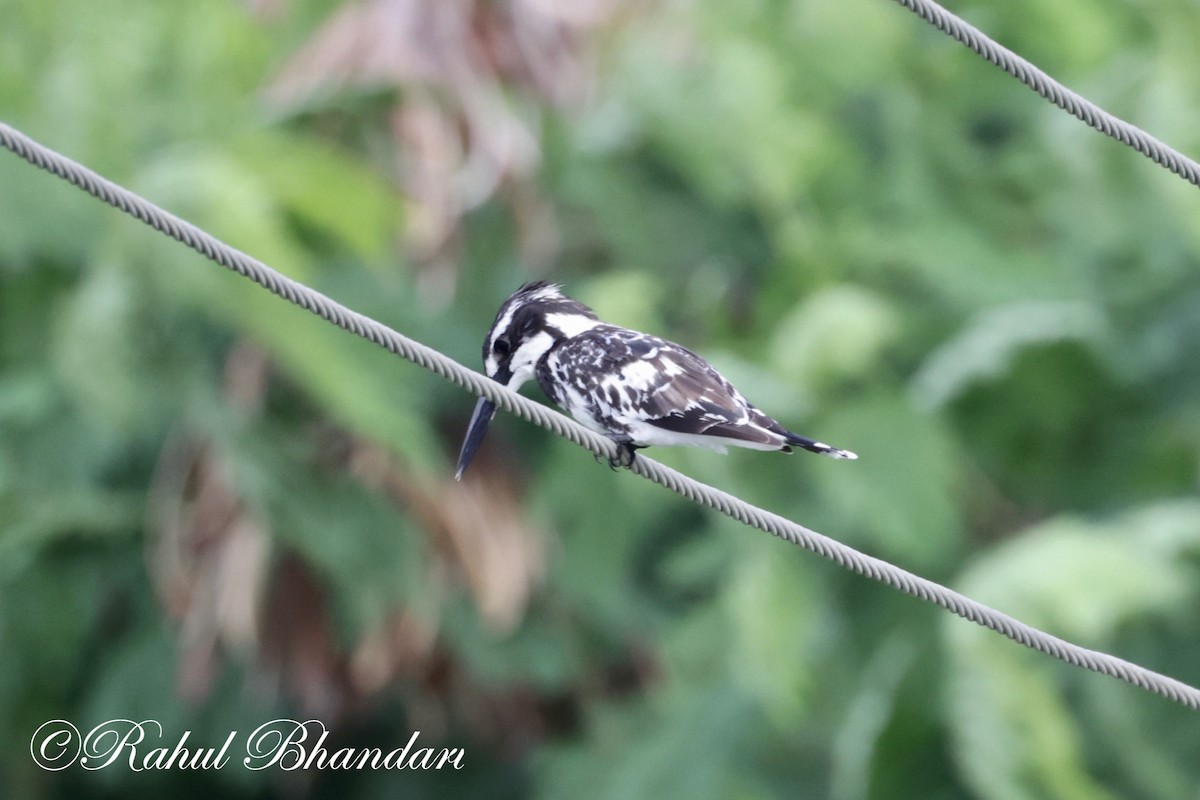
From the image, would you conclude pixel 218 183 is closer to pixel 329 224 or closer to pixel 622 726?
pixel 329 224

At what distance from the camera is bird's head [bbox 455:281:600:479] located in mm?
4324

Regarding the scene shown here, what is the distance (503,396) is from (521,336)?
3.14ft

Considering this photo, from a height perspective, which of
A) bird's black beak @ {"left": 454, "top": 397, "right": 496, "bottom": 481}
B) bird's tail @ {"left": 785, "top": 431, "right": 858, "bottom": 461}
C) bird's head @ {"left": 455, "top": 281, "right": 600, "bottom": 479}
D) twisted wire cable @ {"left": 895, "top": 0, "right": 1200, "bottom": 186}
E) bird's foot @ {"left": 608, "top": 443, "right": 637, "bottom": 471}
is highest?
twisted wire cable @ {"left": 895, "top": 0, "right": 1200, "bottom": 186}

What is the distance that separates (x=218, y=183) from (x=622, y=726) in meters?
3.99

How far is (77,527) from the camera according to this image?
7785 mm

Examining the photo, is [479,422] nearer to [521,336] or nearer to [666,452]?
[521,336]

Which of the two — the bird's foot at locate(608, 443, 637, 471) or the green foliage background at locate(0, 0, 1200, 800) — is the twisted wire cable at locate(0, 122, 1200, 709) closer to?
the bird's foot at locate(608, 443, 637, 471)

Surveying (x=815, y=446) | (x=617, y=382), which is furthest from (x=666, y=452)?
(x=815, y=446)

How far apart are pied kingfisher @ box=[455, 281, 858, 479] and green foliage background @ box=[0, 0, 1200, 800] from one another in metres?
2.31

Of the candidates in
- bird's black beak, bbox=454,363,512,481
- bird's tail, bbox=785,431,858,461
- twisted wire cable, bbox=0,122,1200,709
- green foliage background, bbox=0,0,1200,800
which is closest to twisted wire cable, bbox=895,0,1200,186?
bird's tail, bbox=785,431,858,461

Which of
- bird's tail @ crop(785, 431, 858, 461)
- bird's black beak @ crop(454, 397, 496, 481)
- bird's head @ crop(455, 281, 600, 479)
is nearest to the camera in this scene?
bird's tail @ crop(785, 431, 858, 461)

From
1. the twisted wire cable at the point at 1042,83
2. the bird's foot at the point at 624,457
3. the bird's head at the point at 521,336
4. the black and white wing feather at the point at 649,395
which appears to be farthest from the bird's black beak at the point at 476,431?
the twisted wire cable at the point at 1042,83

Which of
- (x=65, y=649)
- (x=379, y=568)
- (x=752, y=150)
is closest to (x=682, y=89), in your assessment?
(x=752, y=150)

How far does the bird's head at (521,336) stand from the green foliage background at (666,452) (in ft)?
7.51
